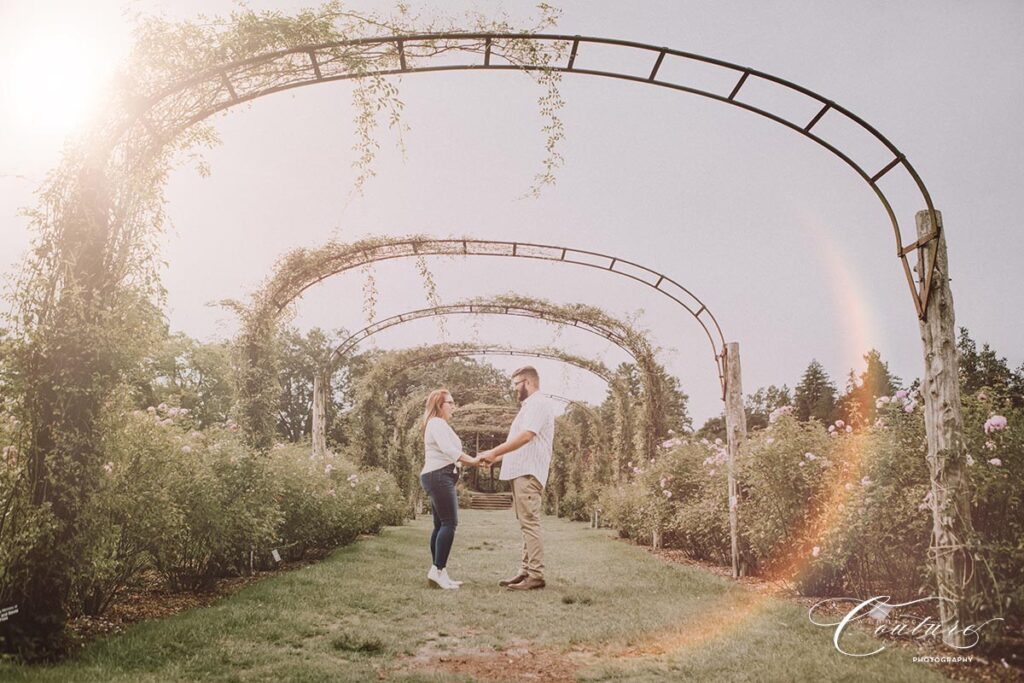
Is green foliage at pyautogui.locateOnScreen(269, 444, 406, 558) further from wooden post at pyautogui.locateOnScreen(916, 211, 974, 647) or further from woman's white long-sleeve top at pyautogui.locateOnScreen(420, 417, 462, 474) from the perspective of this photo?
wooden post at pyautogui.locateOnScreen(916, 211, 974, 647)

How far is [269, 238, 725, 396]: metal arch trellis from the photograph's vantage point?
9508 millimetres

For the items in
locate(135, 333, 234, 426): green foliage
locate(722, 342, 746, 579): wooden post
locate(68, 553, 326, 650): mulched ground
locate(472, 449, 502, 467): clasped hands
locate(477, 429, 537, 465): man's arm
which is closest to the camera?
locate(68, 553, 326, 650): mulched ground

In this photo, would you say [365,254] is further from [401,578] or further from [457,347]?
[457,347]

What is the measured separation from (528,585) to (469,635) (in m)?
1.69

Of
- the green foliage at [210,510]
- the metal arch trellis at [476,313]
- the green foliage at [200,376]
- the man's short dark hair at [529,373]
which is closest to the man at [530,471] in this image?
the man's short dark hair at [529,373]

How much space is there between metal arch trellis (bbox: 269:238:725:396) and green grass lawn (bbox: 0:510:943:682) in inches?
180

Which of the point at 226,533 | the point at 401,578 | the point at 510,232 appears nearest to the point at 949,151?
the point at 510,232

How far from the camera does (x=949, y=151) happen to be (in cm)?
565

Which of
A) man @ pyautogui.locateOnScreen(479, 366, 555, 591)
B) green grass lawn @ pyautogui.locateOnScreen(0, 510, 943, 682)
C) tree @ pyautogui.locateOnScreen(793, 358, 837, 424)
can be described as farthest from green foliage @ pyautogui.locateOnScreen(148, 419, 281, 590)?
tree @ pyautogui.locateOnScreen(793, 358, 837, 424)

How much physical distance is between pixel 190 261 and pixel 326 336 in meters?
47.8

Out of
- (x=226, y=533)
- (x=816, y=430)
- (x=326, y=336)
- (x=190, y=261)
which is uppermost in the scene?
(x=326, y=336)

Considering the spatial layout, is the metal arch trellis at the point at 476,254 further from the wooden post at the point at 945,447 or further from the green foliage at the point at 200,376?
the green foliage at the point at 200,376

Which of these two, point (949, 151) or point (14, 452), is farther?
point (949, 151)

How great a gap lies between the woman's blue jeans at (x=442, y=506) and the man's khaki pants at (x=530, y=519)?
574 millimetres
